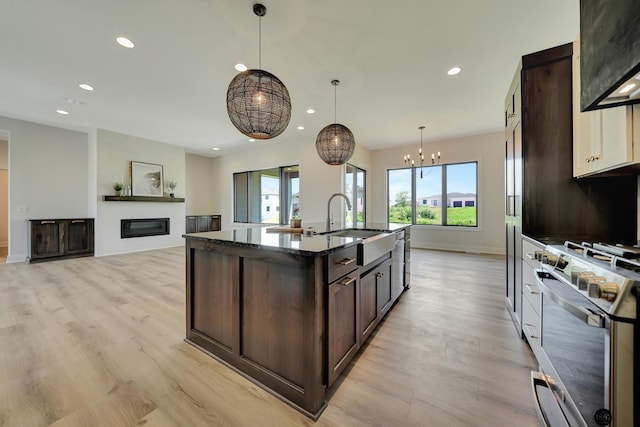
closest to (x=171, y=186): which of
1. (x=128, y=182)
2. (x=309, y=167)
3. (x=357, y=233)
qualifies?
(x=128, y=182)

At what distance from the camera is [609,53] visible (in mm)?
1090

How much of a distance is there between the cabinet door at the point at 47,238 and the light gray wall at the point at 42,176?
16.0 inches

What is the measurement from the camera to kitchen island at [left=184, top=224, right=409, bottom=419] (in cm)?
136

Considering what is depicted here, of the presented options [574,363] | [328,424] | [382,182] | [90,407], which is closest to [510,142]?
[574,363]

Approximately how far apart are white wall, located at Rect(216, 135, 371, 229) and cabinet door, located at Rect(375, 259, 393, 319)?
3041 millimetres

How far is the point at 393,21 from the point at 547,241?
92.7 inches

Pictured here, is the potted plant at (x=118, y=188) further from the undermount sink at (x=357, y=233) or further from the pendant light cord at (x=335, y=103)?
the undermount sink at (x=357, y=233)

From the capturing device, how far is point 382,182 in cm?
735

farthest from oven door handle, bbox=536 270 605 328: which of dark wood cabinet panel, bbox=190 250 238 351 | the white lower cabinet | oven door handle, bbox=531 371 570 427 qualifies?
dark wood cabinet panel, bbox=190 250 238 351

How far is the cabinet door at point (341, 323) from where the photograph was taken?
1.43m

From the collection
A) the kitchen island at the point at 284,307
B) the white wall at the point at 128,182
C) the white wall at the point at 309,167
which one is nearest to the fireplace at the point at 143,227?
the white wall at the point at 128,182

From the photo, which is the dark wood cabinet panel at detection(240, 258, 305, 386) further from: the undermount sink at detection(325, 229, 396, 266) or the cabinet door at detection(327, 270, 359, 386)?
the undermount sink at detection(325, 229, 396, 266)

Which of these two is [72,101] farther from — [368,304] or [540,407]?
[540,407]

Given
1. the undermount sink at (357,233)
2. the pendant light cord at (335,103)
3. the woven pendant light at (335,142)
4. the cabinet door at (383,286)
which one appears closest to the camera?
the cabinet door at (383,286)
